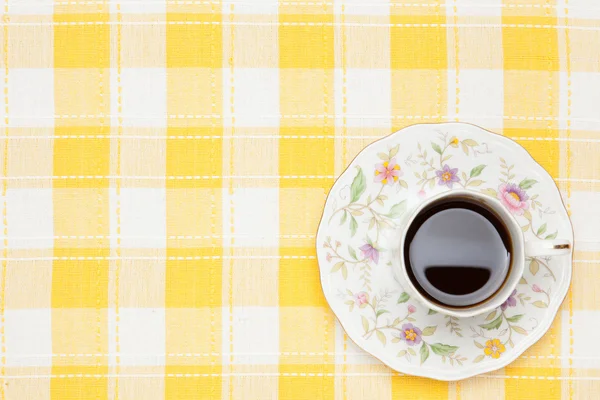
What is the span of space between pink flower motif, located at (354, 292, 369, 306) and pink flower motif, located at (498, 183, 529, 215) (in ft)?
0.52

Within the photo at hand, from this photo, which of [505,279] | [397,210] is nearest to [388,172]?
[397,210]

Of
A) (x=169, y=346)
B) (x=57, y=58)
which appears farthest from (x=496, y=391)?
(x=57, y=58)

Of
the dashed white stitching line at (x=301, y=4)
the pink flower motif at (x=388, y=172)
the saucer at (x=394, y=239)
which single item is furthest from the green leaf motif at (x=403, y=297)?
the dashed white stitching line at (x=301, y=4)

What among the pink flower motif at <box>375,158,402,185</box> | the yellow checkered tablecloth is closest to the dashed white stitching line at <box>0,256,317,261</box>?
the yellow checkered tablecloth

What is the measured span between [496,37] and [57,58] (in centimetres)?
45

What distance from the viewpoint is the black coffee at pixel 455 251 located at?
569 millimetres

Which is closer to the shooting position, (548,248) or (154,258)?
(548,248)

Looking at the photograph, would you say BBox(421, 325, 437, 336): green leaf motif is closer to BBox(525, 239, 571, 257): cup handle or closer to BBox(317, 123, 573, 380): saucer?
BBox(317, 123, 573, 380): saucer

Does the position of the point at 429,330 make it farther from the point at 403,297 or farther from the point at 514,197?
the point at 514,197

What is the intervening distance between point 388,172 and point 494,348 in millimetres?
199

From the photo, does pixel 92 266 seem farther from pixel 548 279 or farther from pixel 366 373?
pixel 548 279

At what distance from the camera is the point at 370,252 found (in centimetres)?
60

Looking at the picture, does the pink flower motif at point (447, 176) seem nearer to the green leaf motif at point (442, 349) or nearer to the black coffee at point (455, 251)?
the black coffee at point (455, 251)

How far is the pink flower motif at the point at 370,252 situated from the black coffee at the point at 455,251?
40 mm
